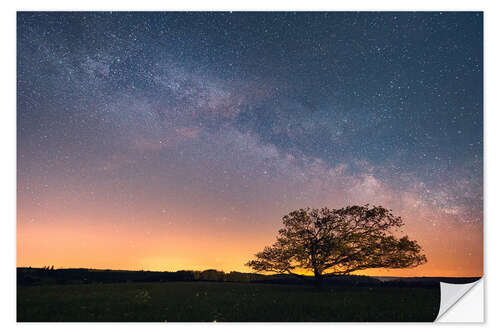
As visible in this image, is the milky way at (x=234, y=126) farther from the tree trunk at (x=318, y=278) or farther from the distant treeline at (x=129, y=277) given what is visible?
the tree trunk at (x=318, y=278)

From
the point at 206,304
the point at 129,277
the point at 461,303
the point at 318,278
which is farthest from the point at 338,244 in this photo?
the point at 129,277

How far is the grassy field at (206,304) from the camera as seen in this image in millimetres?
7512

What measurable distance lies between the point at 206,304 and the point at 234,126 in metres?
4.46

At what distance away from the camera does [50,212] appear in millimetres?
8219

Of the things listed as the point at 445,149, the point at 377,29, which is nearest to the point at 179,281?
the point at 445,149

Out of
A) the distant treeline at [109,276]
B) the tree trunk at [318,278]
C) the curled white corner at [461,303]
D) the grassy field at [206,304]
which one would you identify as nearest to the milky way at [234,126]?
the distant treeline at [109,276]

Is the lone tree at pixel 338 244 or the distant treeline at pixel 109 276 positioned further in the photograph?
the lone tree at pixel 338 244

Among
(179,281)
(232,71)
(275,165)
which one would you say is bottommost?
(179,281)

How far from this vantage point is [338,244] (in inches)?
375

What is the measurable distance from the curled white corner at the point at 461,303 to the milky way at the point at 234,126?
0.52 meters

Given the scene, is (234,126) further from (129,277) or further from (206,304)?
(129,277)

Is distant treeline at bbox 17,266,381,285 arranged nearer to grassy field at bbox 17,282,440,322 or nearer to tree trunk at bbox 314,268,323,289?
grassy field at bbox 17,282,440,322

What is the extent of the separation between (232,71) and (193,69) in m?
1.02
